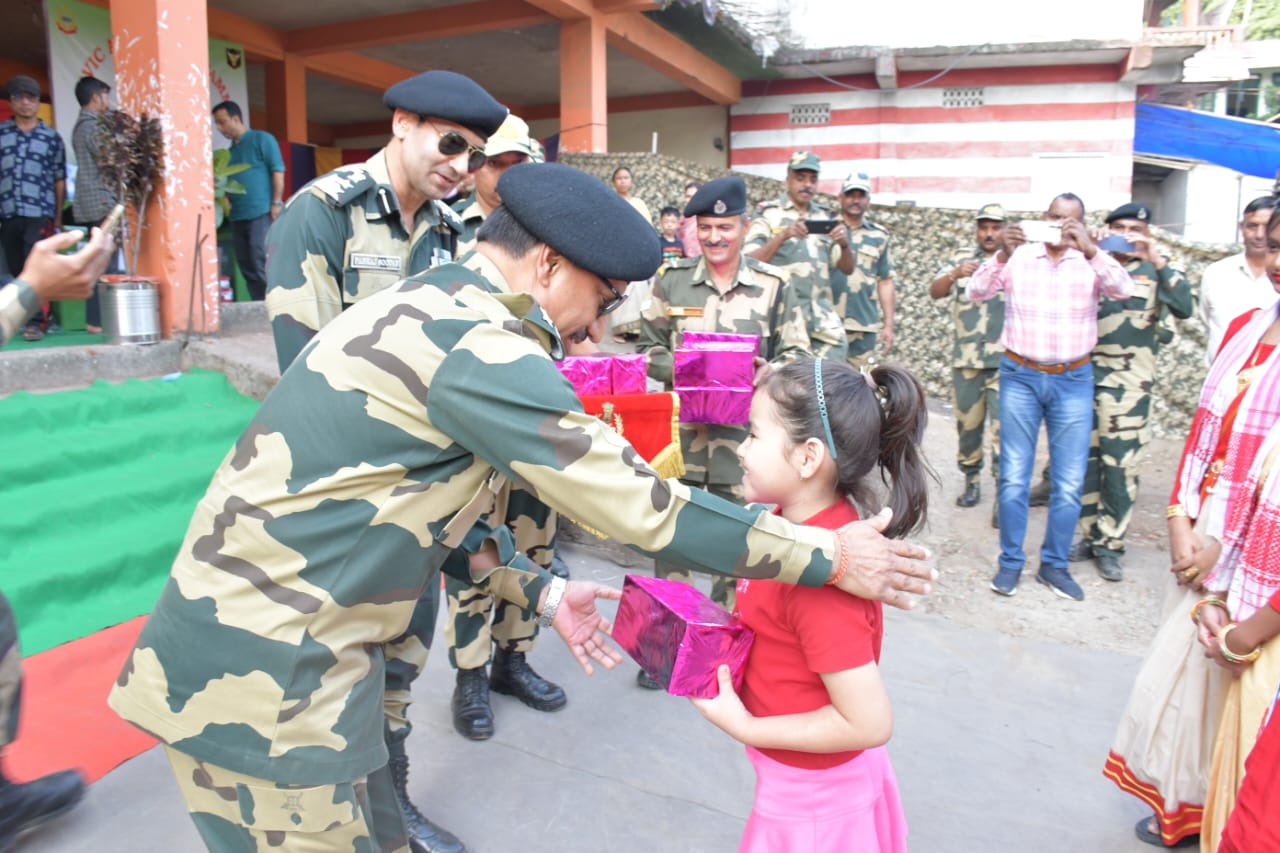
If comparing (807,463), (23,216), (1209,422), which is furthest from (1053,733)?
(23,216)

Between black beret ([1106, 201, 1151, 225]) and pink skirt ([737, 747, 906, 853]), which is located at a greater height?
black beret ([1106, 201, 1151, 225])

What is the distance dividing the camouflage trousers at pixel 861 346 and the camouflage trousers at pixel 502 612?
3579 millimetres

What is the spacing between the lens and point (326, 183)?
254cm

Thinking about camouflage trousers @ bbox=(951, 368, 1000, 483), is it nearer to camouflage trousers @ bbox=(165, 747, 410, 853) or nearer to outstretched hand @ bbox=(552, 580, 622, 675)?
outstretched hand @ bbox=(552, 580, 622, 675)

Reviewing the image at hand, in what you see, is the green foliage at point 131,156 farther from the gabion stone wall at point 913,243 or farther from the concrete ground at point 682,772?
the gabion stone wall at point 913,243

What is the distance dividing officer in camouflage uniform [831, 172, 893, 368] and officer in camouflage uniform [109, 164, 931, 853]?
4810 mm

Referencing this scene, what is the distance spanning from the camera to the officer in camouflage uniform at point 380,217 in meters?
2.45

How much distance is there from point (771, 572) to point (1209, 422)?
5.90ft

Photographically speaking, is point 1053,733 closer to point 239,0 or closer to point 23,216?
point 23,216

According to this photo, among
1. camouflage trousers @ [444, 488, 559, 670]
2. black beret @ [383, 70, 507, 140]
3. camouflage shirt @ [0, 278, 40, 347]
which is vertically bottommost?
camouflage trousers @ [444, 488, 559, 670]

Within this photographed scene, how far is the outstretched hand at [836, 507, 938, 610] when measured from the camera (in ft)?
4.73

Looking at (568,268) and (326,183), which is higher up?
(326,183)

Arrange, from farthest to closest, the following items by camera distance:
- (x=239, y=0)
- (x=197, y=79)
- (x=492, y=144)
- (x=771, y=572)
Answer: (x=239, y=0), (x=197, y=79), (x=492, y=144), (x=771, y=572)

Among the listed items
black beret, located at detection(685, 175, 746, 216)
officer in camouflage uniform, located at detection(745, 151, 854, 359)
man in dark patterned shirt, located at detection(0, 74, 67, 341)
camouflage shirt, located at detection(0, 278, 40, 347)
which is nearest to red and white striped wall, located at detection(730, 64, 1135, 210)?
officer in camouflage uniform, located at detection(745, 151, 854, 359)
